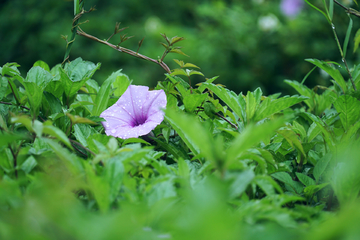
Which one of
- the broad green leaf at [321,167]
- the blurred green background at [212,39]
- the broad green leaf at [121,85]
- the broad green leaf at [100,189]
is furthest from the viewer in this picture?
the blurred green background at [212,39]

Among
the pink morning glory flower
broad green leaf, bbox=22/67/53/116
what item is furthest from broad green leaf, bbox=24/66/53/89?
the pink morning glory flower

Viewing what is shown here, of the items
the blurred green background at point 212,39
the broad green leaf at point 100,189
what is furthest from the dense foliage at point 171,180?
the blurred green background at point 212,39

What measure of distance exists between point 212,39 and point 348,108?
12.2 feet

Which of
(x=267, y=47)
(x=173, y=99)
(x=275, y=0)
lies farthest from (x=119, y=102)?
(x=275, y=0)

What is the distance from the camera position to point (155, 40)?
16.1 feet

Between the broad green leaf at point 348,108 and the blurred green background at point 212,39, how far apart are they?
2.92 m

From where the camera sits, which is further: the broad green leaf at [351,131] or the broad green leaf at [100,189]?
the broad green leaf at [351,131]

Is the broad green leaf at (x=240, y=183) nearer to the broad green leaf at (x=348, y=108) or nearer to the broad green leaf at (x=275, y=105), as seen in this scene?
the broad green leaf at (x=275, y=105)

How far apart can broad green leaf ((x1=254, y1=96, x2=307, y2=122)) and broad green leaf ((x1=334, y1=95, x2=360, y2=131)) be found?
15 centimetres

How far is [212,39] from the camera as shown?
14.4 feet

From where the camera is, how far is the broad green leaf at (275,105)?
760 mm

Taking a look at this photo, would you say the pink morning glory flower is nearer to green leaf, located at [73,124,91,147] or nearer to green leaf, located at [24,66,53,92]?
green leaf, located at [73,124,91,147]

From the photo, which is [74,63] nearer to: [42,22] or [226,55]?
[226,55]

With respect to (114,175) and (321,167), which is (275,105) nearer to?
(321,167)
